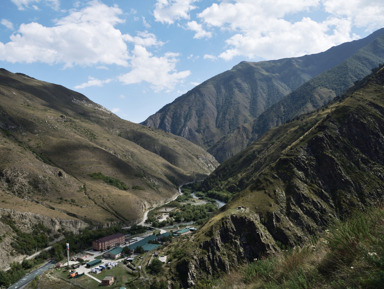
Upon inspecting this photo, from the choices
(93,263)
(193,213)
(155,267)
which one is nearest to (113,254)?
(93,263)

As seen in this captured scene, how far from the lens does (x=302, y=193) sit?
86250 millimetres

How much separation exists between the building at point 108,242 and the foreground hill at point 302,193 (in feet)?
115

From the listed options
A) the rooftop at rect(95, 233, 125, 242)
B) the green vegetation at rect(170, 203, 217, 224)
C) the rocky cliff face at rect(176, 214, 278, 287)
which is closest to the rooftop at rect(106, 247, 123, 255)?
the rooftop at rect(95, 233, 125, 242)

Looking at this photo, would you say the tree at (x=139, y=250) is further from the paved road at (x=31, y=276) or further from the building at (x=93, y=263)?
the paved road at (x=31, y=276)

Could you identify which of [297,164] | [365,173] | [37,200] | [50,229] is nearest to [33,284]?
[50,229]

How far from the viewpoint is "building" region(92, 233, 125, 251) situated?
302ft

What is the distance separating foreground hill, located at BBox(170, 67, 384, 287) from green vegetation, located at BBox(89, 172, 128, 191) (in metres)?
77.3

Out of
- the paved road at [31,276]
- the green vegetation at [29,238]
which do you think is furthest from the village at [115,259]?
the green vegetation at [29,238]

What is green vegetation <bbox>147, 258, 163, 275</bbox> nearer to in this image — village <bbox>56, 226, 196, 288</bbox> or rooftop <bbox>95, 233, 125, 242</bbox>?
village <bbox>56, 226, 196, 288</bbox>

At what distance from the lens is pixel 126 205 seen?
5069 inches

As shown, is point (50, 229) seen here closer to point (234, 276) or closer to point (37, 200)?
point (37, 200)

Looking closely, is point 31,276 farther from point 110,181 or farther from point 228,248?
point 110,181

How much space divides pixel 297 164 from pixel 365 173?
24.5 m

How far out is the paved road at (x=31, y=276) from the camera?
66.7m
